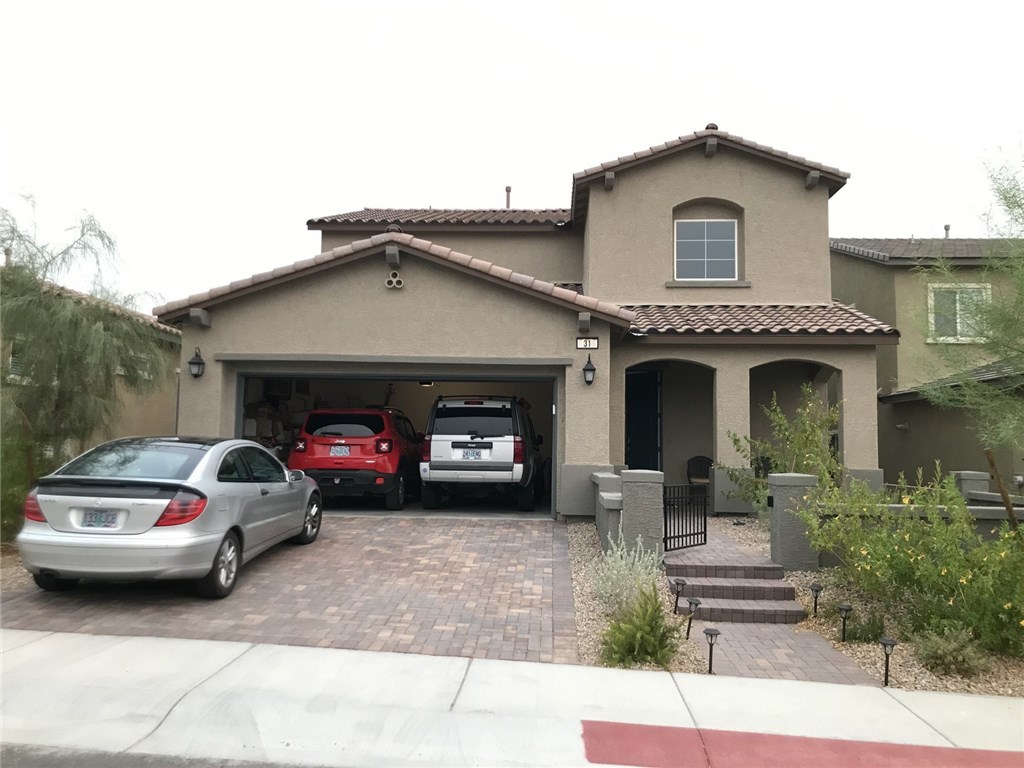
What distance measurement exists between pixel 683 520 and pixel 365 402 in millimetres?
12585

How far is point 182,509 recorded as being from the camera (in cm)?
604

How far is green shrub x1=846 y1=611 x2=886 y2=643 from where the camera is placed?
598 centimetres

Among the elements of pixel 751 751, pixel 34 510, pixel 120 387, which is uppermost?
pixel 120 387

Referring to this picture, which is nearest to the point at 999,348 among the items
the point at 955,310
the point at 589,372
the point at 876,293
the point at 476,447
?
the point at 955,310

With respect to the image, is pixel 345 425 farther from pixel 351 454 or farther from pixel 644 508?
pixel 644 508

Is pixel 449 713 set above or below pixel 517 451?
below

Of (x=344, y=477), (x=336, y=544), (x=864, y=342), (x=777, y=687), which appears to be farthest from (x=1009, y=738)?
(x=344, y=477)

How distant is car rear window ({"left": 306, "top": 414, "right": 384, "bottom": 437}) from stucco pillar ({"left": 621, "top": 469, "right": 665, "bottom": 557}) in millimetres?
5328

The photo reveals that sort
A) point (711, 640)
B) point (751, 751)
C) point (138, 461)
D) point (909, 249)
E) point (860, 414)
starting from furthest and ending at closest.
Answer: point (909, 249) < point (860, 414) < point (138, 461) < point (711, 640) < point (751, 751)

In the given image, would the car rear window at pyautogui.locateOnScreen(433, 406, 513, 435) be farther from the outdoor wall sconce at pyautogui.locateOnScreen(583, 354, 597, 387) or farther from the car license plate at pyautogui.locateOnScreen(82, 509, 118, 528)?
the car license plate at pyautogui.locateOnScreen(82, 509, 118, 528)

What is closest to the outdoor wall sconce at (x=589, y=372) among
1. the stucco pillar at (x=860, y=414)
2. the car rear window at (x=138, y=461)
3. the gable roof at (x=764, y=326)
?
the gable roof at (x=764, y=326)

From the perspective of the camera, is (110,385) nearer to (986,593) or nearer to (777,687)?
(777,687)

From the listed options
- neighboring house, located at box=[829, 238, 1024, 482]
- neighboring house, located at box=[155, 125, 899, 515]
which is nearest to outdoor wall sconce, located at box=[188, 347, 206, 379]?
neighboring house, located at box=[155, 125, 899, 515]

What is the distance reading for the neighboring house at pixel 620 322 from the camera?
11.0 metres
